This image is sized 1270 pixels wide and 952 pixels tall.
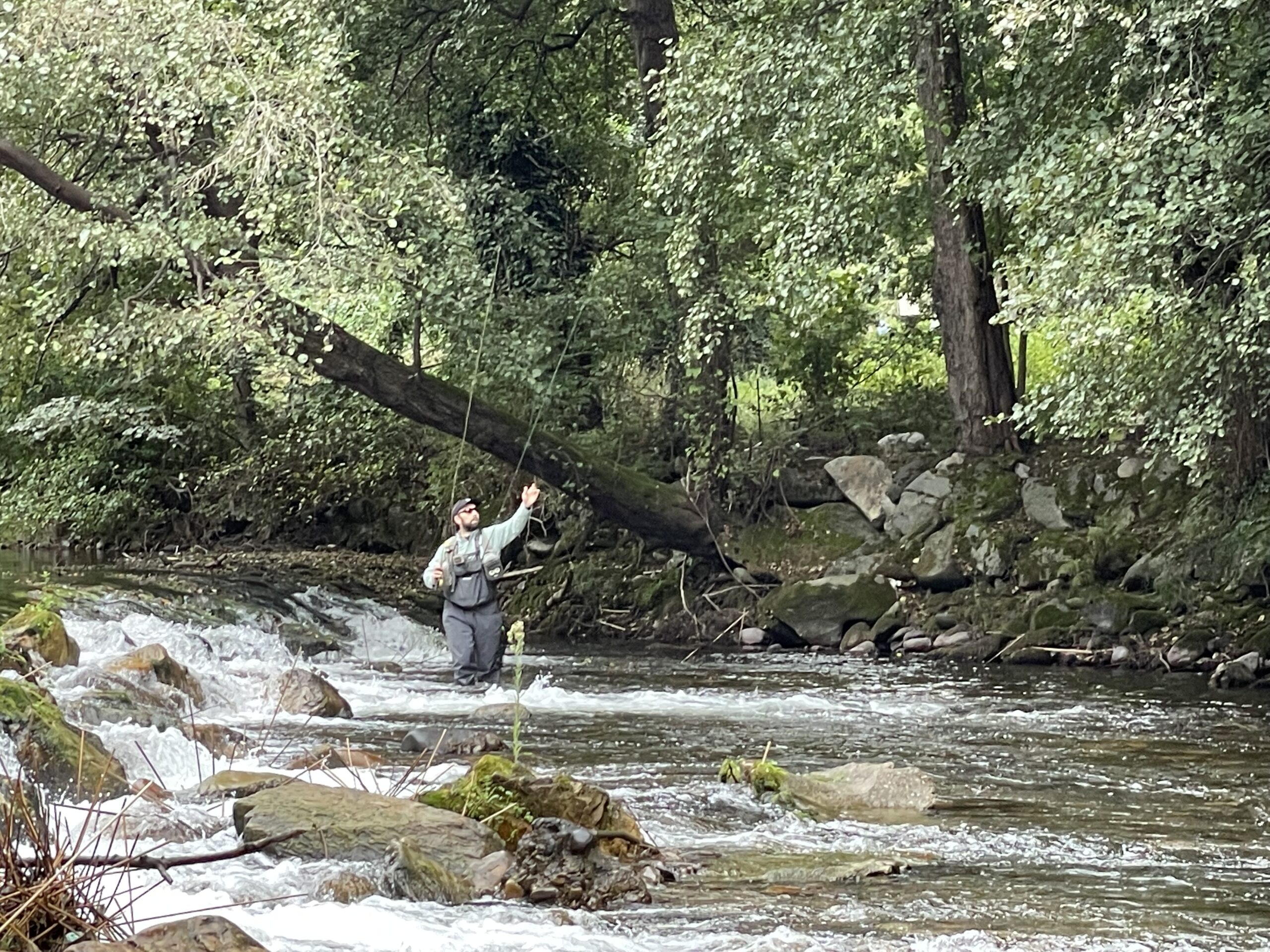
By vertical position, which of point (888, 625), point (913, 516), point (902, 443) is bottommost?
point (888, 625)

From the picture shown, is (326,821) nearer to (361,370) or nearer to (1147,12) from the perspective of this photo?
(1147,12)

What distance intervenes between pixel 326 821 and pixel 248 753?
10.4 ft

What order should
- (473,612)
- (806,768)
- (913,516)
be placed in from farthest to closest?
(913,516) < (473,612) < (806,768)

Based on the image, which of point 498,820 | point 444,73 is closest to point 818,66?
point 444,73

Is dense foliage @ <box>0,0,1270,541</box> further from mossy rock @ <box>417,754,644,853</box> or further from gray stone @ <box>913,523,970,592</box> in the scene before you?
mossy rock @ <box>417,754,644,853</box>

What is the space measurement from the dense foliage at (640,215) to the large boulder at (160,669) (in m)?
2.73

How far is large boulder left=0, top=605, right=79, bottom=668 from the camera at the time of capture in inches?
494

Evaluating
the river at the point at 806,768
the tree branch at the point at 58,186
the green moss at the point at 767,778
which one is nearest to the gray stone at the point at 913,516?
the river at the point at 806,768

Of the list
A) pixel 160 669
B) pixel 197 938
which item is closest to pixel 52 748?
pixel 197 938

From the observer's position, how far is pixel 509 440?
17.7 m

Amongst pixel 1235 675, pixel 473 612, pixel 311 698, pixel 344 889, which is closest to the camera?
pixel 344 889

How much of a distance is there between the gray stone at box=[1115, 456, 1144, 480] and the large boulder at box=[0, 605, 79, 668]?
34.4 feet

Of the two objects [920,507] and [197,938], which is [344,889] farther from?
[920,507]

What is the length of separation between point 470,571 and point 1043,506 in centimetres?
673
